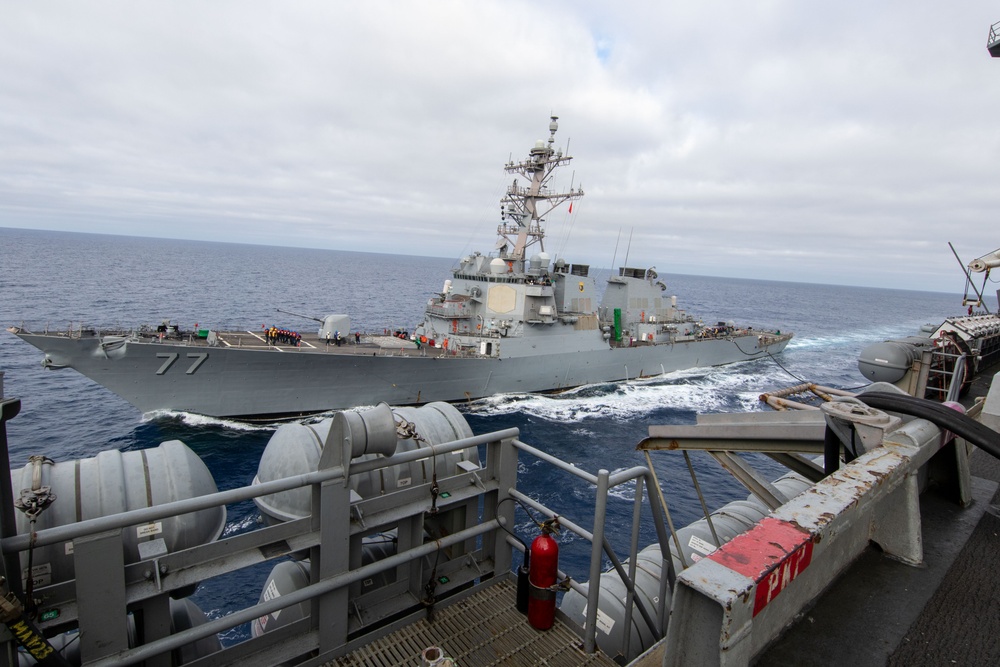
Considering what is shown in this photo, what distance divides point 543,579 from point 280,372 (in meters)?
18.4

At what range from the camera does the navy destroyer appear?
19.1 meters

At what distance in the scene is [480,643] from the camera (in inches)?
154

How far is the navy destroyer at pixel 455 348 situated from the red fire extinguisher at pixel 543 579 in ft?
58.0

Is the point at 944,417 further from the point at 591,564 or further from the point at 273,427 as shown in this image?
the point at 273,427

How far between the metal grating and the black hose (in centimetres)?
282

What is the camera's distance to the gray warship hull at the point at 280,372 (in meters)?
Result: 18.6

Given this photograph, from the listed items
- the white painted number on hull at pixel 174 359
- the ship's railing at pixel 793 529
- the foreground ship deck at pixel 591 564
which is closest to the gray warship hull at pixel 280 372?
the white painted number on hull at pixel 174 359

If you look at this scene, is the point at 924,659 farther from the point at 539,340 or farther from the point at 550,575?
the point at 539,340

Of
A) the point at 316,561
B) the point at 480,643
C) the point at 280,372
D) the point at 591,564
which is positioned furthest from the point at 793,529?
the point at 280,372

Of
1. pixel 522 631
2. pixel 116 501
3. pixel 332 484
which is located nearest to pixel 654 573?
pixel 522 631

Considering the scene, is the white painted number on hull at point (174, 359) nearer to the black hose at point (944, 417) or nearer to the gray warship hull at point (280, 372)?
the gray warship hull at point (280, 372)

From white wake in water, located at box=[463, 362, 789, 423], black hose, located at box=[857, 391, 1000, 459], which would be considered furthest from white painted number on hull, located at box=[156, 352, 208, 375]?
Answer: black hose, located at box=[857, 391, 1000, 459]

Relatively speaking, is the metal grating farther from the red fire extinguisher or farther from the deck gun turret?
the deck gun turret

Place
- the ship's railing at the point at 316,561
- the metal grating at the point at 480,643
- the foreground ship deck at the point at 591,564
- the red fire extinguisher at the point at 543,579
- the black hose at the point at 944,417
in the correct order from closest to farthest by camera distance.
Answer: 1. the foreground ship deck at the point at 591,564
2. the ship's railing at the point at 316,561
3. the black hose at the point at 944,417
4. the metal grating at the point at 480,643
5. the red fire extinguisher at the point at 543,579
